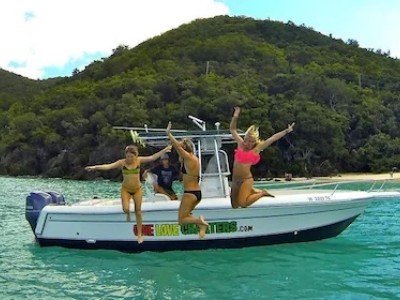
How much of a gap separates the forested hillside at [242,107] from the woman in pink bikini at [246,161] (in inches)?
1926

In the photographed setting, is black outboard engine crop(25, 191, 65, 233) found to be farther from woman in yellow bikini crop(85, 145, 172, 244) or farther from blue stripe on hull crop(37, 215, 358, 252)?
woman in yellow bikini crop(85, 145, 172, 244)

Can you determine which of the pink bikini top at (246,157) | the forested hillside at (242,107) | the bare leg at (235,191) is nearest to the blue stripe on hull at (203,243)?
the bare leg at (235,191)

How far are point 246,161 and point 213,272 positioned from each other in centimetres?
229

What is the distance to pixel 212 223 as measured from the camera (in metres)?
13.0

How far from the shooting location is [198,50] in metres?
118

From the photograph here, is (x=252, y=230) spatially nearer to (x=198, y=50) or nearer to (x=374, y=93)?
(x=374, y=93)

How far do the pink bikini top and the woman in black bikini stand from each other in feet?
2.69

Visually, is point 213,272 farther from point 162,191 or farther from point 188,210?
point 162,191

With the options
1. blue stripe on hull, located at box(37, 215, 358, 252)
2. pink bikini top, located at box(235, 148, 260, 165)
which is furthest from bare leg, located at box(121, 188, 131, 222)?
pink bikini top, located at box(235, 148, 260, 165)

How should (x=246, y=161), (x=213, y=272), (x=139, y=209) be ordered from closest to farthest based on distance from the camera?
(x=246, y=161)
(x=213, y=272)
(x=139, y=209)

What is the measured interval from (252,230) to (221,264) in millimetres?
1398

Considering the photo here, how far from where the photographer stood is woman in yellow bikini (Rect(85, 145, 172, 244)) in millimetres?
11773

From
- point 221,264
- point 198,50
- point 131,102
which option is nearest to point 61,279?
point 221,264

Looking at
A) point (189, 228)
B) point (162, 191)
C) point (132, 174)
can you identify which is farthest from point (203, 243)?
point (132, 174)
